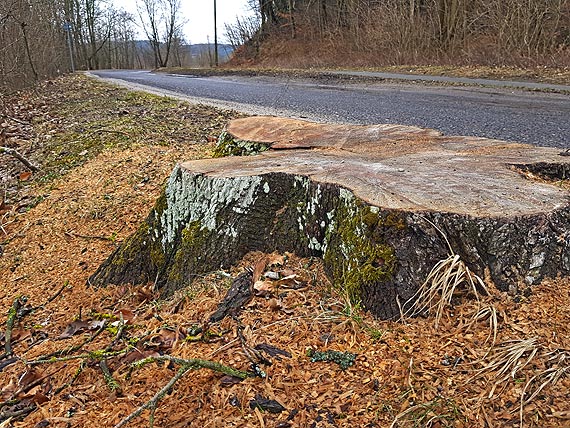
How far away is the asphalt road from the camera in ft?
16.7

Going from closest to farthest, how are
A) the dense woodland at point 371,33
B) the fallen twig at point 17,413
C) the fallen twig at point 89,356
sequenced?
1. the fallen twig at point 17,413
2. the fallen twig at point 89,356
3. the dense woodland at point 371,33

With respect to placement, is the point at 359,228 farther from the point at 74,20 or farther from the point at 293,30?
the point at 74,20

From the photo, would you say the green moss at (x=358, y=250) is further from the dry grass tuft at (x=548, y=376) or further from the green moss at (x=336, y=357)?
the dry grass tuft at (x=548, y=376)

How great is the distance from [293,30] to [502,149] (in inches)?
1026

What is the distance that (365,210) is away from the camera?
180 cm

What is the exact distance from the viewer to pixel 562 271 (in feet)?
5.57

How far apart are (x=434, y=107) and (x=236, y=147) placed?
191 inches

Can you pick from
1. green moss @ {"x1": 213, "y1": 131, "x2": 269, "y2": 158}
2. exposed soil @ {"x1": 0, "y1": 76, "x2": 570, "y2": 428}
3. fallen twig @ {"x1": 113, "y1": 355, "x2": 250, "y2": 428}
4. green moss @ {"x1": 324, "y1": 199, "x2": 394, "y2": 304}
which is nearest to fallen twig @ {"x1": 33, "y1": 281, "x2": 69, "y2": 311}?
exposed soil @ {"x1": 0, "y1": 76, "x2": 570, "y2": 428}

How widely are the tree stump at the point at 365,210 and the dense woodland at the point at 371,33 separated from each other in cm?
1056

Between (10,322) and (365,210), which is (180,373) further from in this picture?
(10,322)

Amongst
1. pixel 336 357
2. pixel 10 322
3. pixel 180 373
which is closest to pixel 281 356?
pixel 336 357

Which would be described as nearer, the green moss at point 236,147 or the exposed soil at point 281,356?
the exposed soil at point 281,356

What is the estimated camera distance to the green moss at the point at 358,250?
1.74 metres

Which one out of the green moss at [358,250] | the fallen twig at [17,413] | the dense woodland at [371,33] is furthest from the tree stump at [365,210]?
the dense woodland at [371,33]
